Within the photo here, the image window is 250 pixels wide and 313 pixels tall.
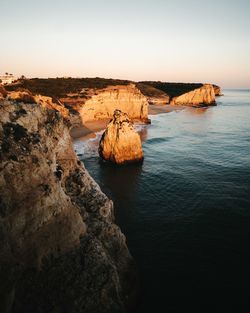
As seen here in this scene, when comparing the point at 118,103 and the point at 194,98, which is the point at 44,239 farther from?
the point at 194,98

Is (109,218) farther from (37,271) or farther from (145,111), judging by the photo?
(145,111)

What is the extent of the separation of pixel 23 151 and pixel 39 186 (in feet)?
4.81

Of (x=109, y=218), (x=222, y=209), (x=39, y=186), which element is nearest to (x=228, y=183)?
(x=222, y=209)

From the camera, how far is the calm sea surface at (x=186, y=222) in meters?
15.4

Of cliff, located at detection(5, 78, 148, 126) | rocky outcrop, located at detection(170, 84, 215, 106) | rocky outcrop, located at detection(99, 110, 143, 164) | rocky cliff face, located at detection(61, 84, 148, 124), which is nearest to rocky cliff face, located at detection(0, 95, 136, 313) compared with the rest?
rocky outcrop, located at detection(99, 110, 143, 164)

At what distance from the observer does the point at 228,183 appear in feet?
100

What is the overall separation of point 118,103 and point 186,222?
5841cm

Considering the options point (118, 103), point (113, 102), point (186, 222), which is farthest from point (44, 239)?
point (118, 103)

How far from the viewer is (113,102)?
76625mm

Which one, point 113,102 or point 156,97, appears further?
point 156,97

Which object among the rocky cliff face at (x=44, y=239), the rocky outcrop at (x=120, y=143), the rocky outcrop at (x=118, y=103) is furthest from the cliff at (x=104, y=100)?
the rocky cliff face at (x=44, y=239)

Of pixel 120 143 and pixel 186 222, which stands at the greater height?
pixel 120 143

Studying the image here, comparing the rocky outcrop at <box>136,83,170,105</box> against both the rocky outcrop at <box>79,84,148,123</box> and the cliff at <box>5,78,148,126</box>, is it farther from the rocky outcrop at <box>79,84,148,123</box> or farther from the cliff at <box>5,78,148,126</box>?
the rocky outcrop at <box>79,84,148,123</box>

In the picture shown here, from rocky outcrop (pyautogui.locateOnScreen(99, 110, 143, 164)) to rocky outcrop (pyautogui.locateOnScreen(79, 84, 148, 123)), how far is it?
3585 cm
